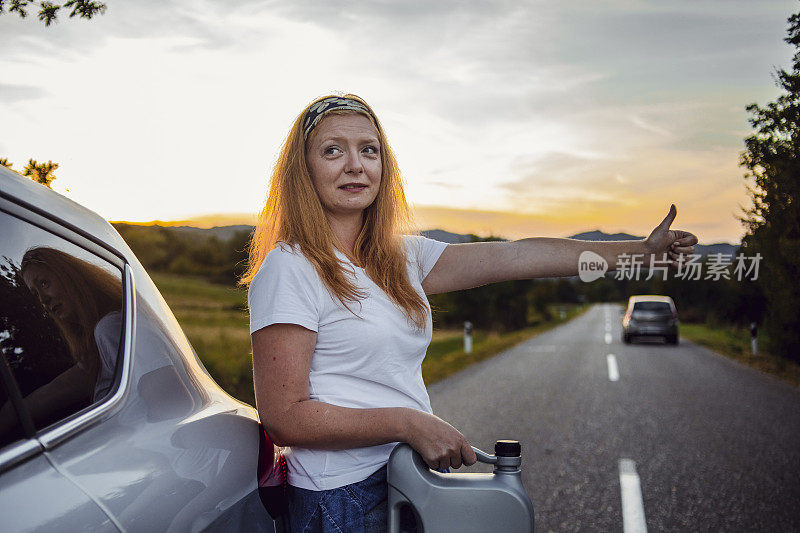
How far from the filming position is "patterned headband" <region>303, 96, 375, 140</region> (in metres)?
1.98

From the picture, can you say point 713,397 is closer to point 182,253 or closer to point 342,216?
point 342,216

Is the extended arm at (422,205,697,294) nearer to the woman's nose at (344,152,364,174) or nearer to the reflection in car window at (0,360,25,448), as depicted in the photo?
the woman's nose at (344,152,364,174)

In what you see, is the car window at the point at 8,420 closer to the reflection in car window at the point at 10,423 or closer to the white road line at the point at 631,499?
the reflection in car window at the point at 10,423

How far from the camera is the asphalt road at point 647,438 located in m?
4.99

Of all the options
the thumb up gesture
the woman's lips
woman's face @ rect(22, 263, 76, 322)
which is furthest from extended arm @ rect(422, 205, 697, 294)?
woman's face @ rect(22, 263, 76, 322)

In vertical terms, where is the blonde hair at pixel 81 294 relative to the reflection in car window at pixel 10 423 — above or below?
above

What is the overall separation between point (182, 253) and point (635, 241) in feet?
49.7

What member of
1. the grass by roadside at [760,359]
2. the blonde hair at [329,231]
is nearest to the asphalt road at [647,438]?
the grass by roadside at [760,359]

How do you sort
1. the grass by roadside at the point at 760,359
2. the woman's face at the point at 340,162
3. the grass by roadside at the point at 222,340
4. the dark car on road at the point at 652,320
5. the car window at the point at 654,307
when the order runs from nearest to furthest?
the woman's face at the point at 340,162 → the grass by roadside at the point at 222,340 → the grass by roadside at the point at 760,359 → the dark car on road at the point at 652,320 → the car window at the point at 654,307

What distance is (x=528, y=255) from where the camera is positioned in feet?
7.40

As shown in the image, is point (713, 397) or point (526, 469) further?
point (713, 397)

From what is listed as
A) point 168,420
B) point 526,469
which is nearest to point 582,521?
point 526,469

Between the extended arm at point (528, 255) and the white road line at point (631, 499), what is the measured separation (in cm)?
292

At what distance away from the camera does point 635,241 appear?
2.34 metres
